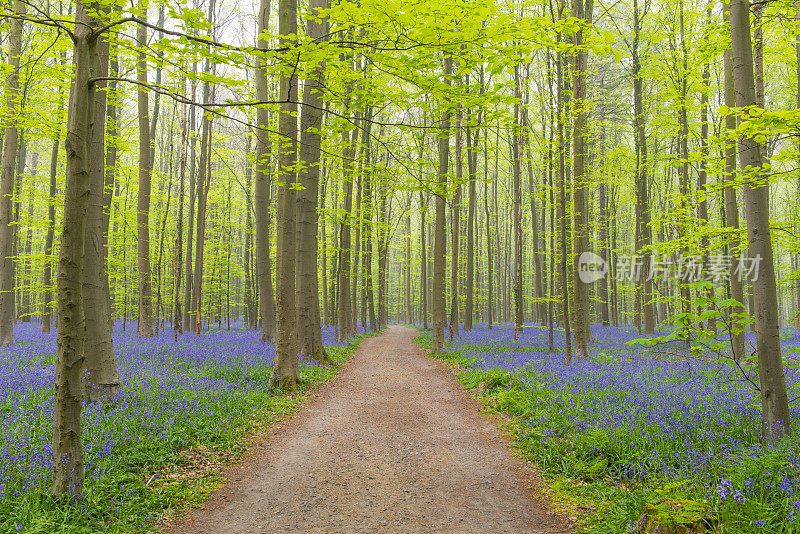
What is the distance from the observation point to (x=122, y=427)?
207 inches

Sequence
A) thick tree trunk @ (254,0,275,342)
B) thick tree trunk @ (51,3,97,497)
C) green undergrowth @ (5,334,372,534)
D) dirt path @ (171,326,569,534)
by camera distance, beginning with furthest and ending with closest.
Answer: thick tree trunk @ (254,0,275,342) < dirt path @ (171,326,569,534) < thick tree trunk @ (51,3,97,497) < green undergrowth @ (5,334,372,534)

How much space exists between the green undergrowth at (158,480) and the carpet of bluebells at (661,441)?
4054 mm

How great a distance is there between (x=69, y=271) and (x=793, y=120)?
→ 6.82m

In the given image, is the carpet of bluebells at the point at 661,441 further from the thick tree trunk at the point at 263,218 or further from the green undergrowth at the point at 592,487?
the thick tree trunk at the point at 263,218

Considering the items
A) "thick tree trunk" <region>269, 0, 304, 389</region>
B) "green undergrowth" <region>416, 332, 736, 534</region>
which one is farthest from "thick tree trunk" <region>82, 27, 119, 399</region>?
"green undergrowth" <region>416, 332, 736, 534</region>

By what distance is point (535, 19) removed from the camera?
432 cm

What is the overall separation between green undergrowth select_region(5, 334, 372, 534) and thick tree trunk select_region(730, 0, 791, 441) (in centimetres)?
651

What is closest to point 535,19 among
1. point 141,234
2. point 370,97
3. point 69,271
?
point 370,97

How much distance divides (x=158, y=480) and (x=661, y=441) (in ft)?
18.6

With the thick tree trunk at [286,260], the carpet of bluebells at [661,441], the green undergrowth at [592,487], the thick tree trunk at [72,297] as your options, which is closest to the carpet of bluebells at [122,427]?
the thick tree trunk at [72,297]

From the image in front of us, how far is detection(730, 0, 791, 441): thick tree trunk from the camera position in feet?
15.8

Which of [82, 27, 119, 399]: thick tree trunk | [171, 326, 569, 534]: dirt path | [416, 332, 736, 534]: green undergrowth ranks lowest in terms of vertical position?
[171, 326, 569, 534]: dirt path

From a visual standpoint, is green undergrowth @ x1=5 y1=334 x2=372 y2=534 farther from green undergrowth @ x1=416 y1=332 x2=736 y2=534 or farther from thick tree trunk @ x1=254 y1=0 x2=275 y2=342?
thick tree trunk @ x1=254 y1=0 x2=275 y2=342

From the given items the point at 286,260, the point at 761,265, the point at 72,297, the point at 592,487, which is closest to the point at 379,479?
the point at 592,487
